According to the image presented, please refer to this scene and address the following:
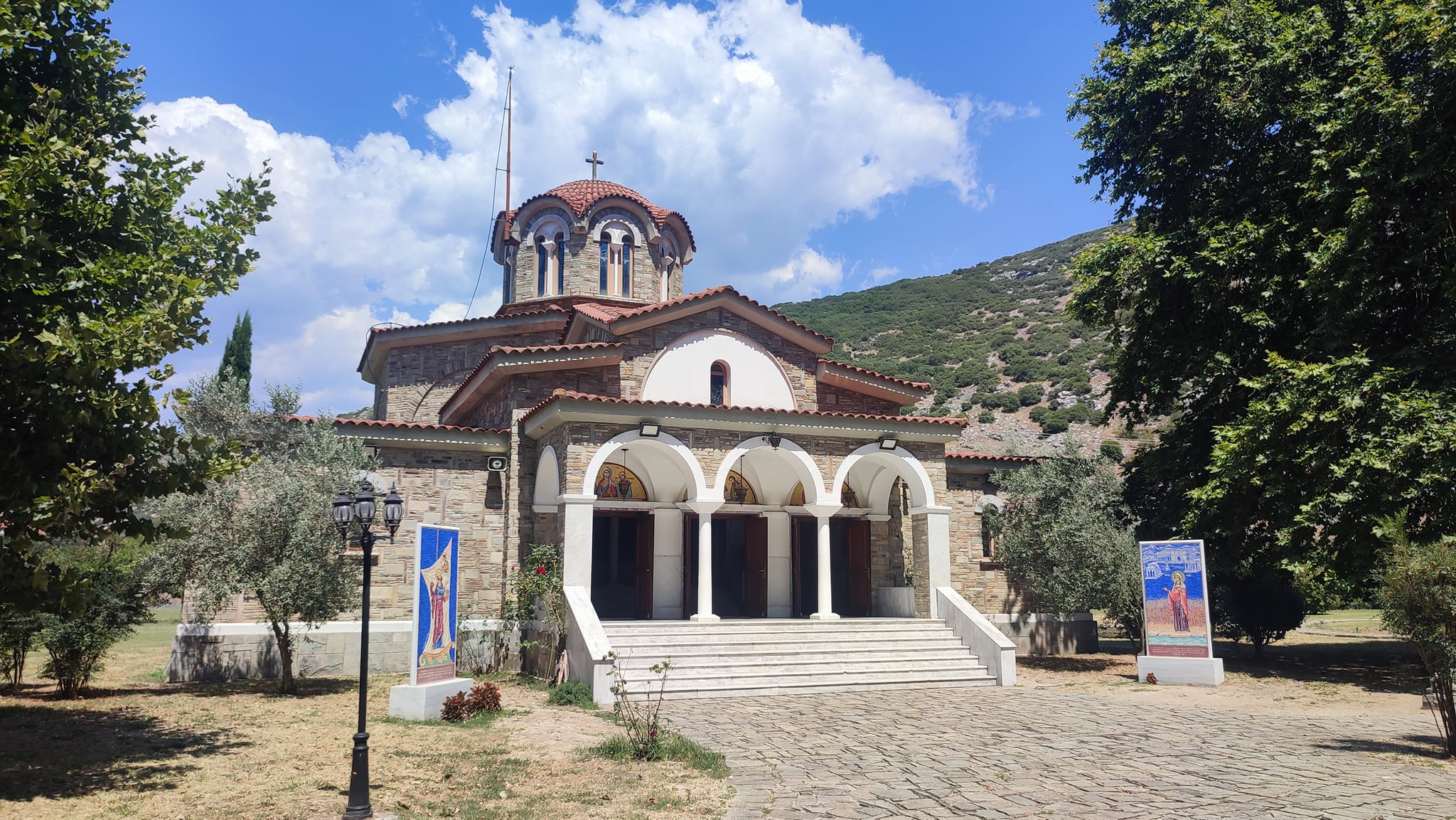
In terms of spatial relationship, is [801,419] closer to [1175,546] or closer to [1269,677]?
[1175,546]

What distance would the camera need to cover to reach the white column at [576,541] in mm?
15961

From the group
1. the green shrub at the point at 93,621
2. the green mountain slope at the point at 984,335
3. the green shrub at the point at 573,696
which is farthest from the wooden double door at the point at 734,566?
the green mountain slope at the point at 984,335

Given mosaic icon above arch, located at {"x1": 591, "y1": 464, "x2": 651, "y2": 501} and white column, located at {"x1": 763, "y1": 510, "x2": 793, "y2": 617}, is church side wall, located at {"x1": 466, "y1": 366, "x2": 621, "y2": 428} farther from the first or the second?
white column, located at {"x1": 763, "y1": 510, "x2": 793, "y2": 617}

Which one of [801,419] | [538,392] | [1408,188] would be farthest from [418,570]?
[1408,188]

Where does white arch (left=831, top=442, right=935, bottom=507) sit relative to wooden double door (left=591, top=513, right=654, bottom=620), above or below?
above

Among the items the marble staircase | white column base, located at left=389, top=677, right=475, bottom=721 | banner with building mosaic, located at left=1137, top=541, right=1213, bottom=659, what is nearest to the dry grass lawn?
white column base, located at left=389, top=677, right=475, bottom=721

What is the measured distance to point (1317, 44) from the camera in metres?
17.0

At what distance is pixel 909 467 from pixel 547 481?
734 cm

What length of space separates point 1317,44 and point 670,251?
16.2 metres

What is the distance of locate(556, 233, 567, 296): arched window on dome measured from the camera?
25594mm

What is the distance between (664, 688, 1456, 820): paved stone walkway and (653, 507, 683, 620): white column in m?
5.49

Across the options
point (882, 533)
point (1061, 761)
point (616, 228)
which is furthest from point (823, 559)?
point (616, 228)

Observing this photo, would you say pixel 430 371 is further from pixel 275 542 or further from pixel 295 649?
pixel 275 542

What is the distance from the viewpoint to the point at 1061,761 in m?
9.32
